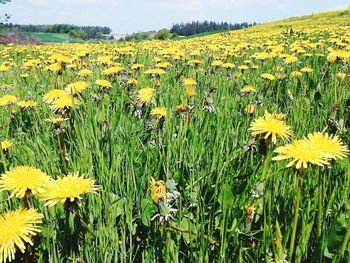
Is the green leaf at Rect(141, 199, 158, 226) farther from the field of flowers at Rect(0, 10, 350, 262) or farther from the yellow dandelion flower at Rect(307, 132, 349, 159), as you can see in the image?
the yellow dandelion flower at Rect(307, 132, 349, 159)

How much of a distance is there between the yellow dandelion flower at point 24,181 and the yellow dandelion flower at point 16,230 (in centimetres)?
9

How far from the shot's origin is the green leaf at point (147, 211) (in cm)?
119

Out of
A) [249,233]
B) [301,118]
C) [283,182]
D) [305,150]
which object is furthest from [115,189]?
[301,118]

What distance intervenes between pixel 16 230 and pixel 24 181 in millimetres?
200

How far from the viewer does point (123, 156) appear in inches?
62.2

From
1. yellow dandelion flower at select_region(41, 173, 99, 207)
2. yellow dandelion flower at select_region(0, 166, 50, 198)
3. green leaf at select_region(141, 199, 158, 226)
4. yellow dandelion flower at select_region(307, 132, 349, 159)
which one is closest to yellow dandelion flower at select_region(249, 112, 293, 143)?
yellow dandelion flower at select_region(307, 132, 349, 159)

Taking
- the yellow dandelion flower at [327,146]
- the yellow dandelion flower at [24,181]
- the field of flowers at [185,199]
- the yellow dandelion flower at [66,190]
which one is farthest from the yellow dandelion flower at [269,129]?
the yellow dandelion flower at [24,181]

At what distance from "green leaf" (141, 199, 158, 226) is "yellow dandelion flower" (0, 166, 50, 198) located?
0.34m

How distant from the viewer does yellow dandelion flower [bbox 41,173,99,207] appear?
3.14ft

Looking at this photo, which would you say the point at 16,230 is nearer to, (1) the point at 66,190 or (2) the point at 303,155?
(1) the point at 66,190

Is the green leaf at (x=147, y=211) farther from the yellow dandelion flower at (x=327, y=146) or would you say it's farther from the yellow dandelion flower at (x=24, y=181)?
the yellow dandelion flower at (x=327, y=146)

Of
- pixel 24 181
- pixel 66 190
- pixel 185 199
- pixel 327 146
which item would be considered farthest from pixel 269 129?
pixel 24 181

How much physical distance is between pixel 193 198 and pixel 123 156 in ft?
1.48

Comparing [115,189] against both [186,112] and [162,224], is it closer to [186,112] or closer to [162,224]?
[162,224]
